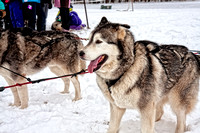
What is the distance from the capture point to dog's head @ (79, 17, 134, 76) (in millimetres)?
2037

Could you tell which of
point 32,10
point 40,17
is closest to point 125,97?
point 32,10

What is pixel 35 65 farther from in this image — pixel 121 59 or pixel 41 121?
pixel 121 59

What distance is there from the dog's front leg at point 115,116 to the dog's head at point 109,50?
2.14 ft

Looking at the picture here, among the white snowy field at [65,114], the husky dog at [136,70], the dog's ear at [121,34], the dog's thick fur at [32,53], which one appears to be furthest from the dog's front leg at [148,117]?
the dog's thick fur at [32,53]

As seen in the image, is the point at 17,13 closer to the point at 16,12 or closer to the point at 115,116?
the point at 16,12

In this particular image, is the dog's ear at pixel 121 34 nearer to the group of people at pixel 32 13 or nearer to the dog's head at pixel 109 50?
the dog's head at pixel 109 50

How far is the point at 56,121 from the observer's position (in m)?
2.85

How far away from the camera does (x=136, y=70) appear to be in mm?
2119

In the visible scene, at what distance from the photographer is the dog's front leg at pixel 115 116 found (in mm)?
2482

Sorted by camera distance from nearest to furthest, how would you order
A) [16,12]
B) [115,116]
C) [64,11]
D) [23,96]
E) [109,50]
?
[109,50], [115,116], [23,96], [64,11], [16,12]

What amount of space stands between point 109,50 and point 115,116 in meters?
0.98

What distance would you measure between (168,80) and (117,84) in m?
0.67

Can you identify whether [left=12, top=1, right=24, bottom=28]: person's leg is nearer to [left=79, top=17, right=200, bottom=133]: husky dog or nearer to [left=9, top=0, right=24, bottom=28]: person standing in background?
[left=9, top=0, right=24, bottom=28]: person standing in background

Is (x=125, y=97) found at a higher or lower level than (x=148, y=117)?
higher
